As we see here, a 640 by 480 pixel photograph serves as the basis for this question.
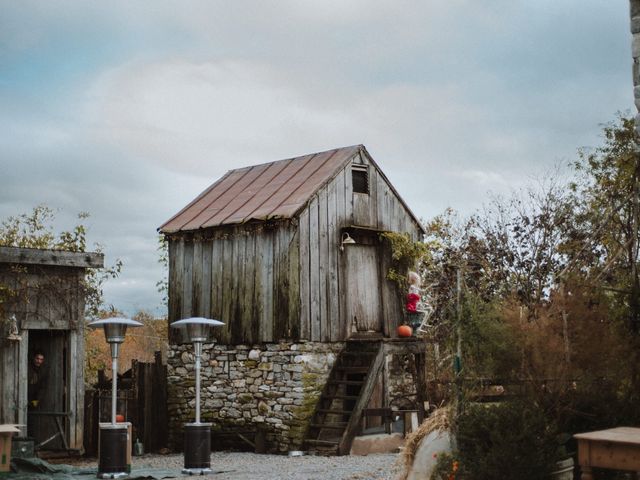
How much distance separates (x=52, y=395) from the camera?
56.6 ft

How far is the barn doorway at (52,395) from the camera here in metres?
16.8

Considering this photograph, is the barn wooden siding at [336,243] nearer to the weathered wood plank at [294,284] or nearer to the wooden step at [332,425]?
the weathered wood plank at [294,284]

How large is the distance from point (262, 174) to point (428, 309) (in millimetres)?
4932

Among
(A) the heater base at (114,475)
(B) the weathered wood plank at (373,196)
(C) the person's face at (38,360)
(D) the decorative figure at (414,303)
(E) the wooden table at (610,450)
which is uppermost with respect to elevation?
(B) the weathered wood plank at (373,196)

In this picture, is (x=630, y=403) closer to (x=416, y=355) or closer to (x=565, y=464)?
(x=565, y=464)

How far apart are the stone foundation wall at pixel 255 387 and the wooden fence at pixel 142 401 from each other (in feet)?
0.97

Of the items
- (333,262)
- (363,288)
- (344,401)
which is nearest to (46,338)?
(333,262)

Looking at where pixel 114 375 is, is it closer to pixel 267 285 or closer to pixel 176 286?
pixel 267 285

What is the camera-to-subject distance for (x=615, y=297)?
10430 mm

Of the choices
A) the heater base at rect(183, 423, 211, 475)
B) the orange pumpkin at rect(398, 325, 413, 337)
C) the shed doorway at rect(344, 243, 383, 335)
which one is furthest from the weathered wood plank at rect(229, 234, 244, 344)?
the heater base at rect(183, 423, 211, 475)

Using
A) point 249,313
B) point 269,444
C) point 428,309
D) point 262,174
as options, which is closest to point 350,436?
point 269,444

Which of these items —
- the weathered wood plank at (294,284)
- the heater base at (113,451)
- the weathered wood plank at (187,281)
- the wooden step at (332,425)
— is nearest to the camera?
the heater base at (113,451)

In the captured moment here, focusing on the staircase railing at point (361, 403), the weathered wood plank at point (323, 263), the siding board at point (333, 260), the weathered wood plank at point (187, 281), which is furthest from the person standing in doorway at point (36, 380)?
the staircase railing at point (361, 403)

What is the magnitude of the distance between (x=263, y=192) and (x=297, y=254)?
2353mm
